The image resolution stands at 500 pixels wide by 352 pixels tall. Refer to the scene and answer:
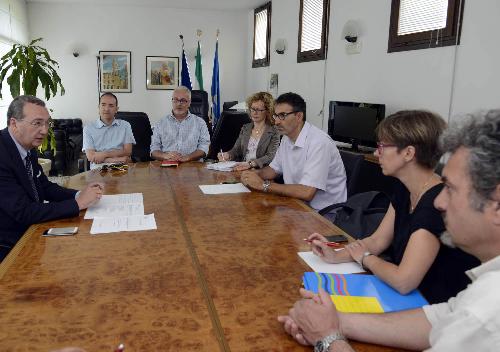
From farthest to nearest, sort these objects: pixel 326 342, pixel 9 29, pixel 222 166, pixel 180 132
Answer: pixel 9 29 < pixel 180 132 < pixel 222 166 < pixel 326 342

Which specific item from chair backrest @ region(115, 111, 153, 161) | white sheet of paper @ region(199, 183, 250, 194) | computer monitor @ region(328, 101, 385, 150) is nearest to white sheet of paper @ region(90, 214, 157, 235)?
white sheet of paper @ region(199, 183, 250, 194)

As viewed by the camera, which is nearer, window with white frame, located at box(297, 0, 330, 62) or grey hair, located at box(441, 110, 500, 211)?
grey hair, located at box(441, 110, 500, 211)

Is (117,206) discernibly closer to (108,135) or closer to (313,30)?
(108,135)

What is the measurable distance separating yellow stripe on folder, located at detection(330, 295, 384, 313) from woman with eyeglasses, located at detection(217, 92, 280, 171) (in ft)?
8.19

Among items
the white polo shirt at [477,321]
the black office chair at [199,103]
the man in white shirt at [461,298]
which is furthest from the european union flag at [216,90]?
the white polo shirt at [477,321]

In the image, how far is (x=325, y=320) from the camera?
1.04 metres

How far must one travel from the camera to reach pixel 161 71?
880 cm

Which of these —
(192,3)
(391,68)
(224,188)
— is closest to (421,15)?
(391,68)

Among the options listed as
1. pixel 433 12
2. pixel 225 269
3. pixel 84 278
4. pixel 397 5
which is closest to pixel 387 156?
pixel 225 269

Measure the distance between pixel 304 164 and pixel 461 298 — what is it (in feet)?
6.41

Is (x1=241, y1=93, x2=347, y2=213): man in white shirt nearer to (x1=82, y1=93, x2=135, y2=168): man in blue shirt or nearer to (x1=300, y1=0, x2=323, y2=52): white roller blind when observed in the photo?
(x1=82, y1=93, x2=135, y2=168): man in blue shirt

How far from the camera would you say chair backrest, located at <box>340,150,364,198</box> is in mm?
2674

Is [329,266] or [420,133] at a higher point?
[420,133]

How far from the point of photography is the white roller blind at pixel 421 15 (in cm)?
366
